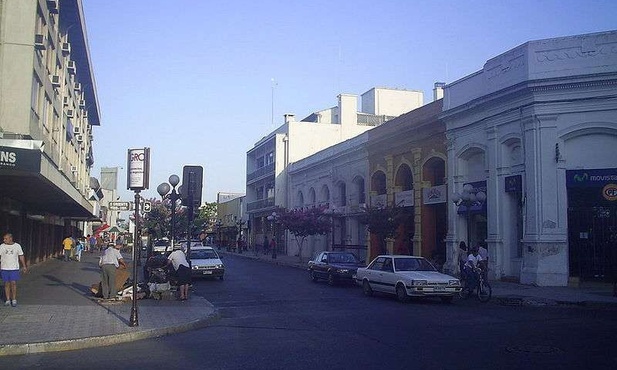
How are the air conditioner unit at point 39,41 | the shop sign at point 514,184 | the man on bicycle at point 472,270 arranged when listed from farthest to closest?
the shop sign at point 514,184
the air conditioner unit at point 39,41
the man on bicycle at point 472,270

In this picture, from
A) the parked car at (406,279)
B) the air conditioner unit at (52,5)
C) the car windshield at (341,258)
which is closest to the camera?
the parked car at (406,279)

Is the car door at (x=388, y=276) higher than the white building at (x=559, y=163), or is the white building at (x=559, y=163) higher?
the white building at (x=559, y=163)

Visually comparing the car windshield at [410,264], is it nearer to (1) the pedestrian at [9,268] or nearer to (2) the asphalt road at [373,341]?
(2) the asphalt road at [373,341]

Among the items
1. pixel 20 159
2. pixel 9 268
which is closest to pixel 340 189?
pixel 9 268

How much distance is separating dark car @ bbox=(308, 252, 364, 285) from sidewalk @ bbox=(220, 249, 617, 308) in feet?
18.0

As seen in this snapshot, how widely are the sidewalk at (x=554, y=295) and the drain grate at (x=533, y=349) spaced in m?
8.18

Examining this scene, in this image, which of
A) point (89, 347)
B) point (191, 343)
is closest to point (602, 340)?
point (191, 343)

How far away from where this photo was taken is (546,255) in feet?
72.2

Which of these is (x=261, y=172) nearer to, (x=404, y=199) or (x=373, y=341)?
(x=404, y=199)

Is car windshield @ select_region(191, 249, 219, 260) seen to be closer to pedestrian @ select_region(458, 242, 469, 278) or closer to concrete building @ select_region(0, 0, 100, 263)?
concrete building @ select_region(0, 0, 100, 263)

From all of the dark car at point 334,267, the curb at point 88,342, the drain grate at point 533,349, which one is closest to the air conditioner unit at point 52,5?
the dark car at point 334,267

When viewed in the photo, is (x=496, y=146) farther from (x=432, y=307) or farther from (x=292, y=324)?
(x=292, y=324)

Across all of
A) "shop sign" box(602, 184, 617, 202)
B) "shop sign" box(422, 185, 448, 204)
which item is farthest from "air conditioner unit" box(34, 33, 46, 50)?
"shop sign" box(602, 184, 617, 202)

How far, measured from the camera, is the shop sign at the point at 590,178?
21734mm
